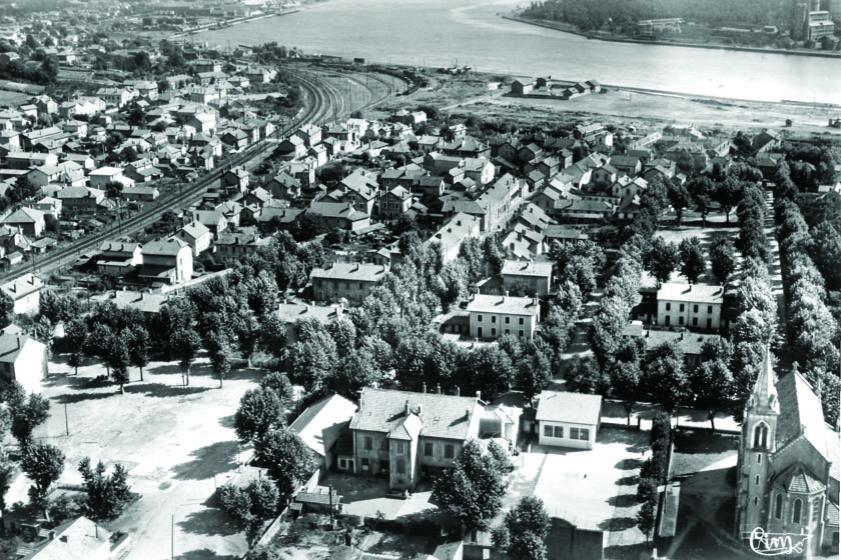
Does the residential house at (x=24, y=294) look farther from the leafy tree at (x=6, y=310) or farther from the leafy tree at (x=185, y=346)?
the leafy tree at (x=185, y=346)

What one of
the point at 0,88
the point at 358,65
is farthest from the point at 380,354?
the point at 358,65

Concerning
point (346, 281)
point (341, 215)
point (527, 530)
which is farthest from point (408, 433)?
point (341, 215)

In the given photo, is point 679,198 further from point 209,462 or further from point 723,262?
point 209,462

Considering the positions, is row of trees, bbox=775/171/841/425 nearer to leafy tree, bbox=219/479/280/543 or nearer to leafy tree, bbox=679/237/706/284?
leafy tree, bbox=679/237/706/284

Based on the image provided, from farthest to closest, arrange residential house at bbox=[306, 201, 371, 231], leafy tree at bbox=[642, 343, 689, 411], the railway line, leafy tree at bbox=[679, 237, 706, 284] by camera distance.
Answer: residential house at bbox=[306, 201, 371, 231]
the railway line
leafy tree at bbox=[679, 237, 706, 284]
leafy tree at bbox=[642, 343, 689, 411]

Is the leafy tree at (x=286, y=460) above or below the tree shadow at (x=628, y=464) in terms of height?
above

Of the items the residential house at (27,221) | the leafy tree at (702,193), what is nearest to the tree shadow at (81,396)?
the residential house at (27,221)

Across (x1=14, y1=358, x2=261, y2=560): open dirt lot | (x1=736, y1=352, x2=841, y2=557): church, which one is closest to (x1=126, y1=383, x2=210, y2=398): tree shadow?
(x1=14, y1=358, x2=261, y2=560): open dirt lot
